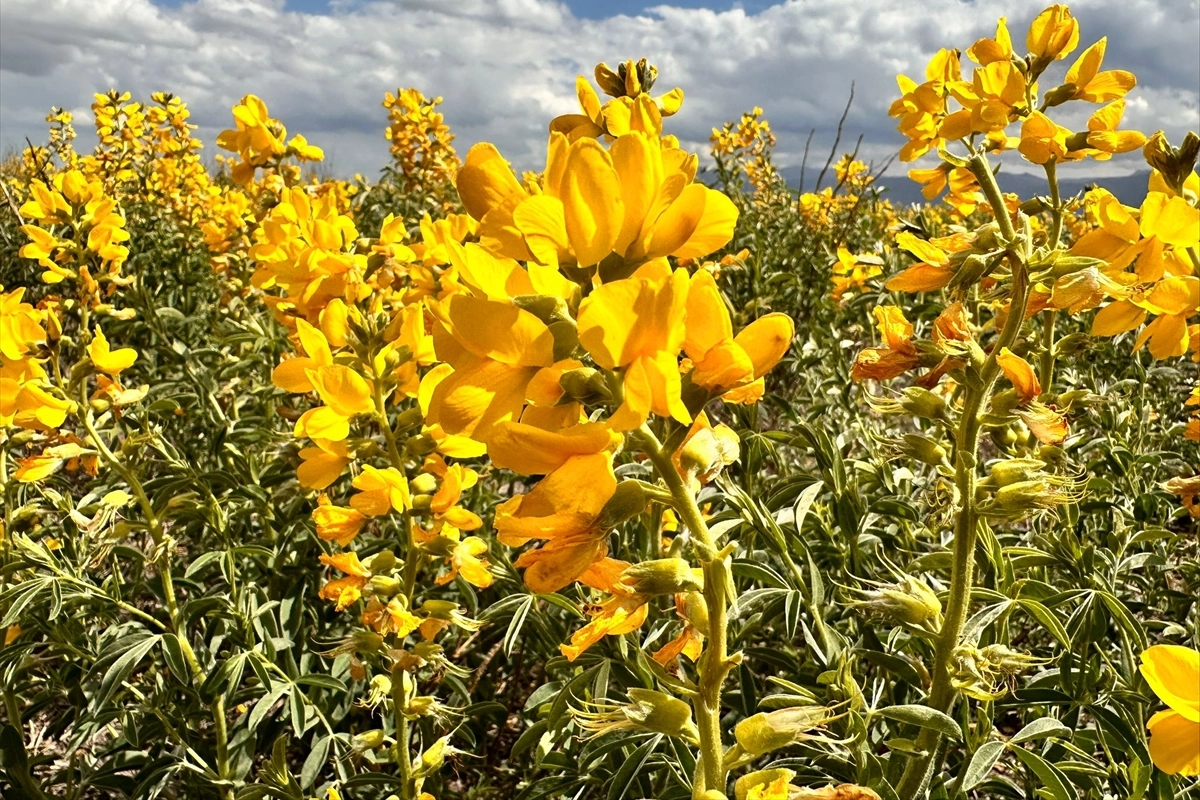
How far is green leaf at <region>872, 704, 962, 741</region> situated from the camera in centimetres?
118

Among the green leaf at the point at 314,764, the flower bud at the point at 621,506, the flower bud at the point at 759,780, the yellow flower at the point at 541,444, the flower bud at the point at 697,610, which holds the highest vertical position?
the yellow flower at the point at 541,444

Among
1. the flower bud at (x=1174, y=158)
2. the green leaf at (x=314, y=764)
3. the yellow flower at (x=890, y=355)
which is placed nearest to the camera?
the yellow flower at (x=890, y=355)

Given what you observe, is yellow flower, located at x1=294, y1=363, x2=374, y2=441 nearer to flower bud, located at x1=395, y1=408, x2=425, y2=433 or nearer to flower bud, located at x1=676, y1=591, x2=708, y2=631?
flower bud, located at x1=395, y1=408, x2=425, y2=433

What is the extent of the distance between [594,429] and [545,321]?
13 centimetres

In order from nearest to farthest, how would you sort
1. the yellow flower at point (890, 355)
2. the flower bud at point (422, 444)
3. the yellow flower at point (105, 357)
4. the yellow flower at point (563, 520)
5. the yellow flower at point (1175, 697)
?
the yellow flower at point (1175, 697) → the yellow flower at point (563, 520) → the yellow flower at point (890, 355) → the flower bud at point (422, 444) → the yellow flower at point (105, 357)

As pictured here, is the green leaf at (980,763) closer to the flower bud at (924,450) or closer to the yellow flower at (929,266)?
the flower bud at (924,450)

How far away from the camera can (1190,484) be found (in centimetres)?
201

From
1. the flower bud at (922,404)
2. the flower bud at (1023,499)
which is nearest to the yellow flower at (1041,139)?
the flower bud at (922,404)

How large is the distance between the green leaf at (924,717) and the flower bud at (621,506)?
537 mm

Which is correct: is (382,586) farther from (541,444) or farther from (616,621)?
(541,444)

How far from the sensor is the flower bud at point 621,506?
91 centimetres

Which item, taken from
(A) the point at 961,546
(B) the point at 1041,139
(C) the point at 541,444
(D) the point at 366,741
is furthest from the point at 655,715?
(B) the point at 1041,139

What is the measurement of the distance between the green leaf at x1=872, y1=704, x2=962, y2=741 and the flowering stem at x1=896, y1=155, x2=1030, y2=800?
0.06 meters

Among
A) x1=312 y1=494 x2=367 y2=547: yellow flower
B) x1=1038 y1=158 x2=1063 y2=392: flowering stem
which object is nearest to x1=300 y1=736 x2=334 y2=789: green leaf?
x1=312 y1=494 x2=367 y2=547: yellow flower
